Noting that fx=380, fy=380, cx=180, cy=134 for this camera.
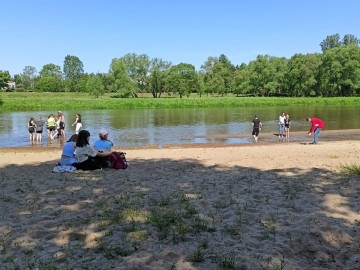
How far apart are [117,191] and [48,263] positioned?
3.58 metres

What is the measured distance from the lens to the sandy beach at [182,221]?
471 centimetres

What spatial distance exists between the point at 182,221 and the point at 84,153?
5422mm

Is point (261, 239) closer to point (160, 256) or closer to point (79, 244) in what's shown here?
point (160, 256)

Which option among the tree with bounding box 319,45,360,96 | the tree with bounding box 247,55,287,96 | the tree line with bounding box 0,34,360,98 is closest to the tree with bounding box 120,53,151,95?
the tree line with bounding box 0,34,360,98

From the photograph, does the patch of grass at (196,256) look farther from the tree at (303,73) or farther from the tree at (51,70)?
the tree at (51,70)

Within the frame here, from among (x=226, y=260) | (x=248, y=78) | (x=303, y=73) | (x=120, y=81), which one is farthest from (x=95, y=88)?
(x=226, y=260)

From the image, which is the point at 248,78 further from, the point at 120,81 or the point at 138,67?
the point at 120,81

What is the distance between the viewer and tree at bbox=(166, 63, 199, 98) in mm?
108312

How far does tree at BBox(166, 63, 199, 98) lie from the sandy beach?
327 ft

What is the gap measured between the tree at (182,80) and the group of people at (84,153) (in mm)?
97727

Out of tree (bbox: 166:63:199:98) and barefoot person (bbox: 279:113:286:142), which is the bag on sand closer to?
barefoot person (bbox: 279:113:286:142)

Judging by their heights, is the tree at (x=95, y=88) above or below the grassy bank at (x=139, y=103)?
above

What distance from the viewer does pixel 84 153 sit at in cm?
1061

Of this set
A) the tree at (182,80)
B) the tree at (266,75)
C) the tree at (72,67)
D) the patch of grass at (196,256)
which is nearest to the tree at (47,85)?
the tree at (72,67)
